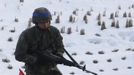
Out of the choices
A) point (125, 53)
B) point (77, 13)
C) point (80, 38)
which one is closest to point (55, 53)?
point (125, 53)

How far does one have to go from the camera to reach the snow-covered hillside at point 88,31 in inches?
460

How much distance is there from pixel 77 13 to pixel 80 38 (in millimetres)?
2406

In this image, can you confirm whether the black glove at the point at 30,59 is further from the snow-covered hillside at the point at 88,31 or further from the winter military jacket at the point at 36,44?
the snow-covered hillside at the point at 88,31

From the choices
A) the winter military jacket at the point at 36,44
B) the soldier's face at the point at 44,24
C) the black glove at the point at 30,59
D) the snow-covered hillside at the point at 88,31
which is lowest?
the snow-covered hillside at the point at 88,31

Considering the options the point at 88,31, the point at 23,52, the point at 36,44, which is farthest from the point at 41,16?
the point at 88,31

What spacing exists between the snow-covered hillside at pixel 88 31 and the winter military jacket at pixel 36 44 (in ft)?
14.8

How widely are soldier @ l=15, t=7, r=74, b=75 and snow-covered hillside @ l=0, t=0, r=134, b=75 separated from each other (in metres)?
4.51

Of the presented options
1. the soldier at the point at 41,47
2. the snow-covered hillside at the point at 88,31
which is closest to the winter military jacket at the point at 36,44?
the soldier at the point at 41,47

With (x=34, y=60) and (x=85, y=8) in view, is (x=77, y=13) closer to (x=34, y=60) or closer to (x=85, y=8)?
(x=85, y=8)

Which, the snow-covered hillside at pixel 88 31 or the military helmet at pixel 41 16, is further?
the snow-covered hillside at pixel 88 31

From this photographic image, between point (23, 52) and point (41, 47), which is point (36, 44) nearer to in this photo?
point (41, 47)

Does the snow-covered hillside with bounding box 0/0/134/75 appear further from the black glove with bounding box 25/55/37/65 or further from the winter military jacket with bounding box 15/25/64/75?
the black glove with bounding box 25/55/37/65

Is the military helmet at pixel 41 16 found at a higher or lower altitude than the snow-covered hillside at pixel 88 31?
higher

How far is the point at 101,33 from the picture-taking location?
1409 cm
